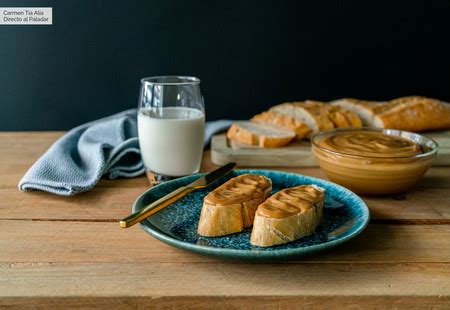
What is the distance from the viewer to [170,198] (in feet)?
3.76

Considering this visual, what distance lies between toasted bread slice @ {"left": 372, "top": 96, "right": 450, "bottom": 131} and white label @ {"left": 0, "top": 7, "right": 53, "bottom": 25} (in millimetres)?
1191

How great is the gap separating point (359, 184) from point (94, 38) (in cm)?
118

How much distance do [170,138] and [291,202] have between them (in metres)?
0.49

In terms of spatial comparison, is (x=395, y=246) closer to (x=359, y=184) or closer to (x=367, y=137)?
(x=359, y=184)

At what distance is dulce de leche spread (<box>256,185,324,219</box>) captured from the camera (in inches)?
40.1

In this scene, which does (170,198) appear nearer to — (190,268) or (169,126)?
(190,268)

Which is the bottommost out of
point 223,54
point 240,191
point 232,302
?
point 232,302

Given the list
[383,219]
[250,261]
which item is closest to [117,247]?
[250,261]

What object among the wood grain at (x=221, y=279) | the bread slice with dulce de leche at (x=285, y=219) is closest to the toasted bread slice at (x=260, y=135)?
the bread slice with dulce de leche at (x=285, y=219)

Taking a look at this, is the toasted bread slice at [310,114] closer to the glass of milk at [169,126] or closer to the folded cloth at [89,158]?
the folded cloth at [89,158]

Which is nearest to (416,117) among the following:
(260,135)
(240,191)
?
(260,135)

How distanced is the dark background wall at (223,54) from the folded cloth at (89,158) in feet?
0.92

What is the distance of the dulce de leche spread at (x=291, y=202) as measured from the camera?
1.02 meters

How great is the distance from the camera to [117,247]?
42.6 inches
